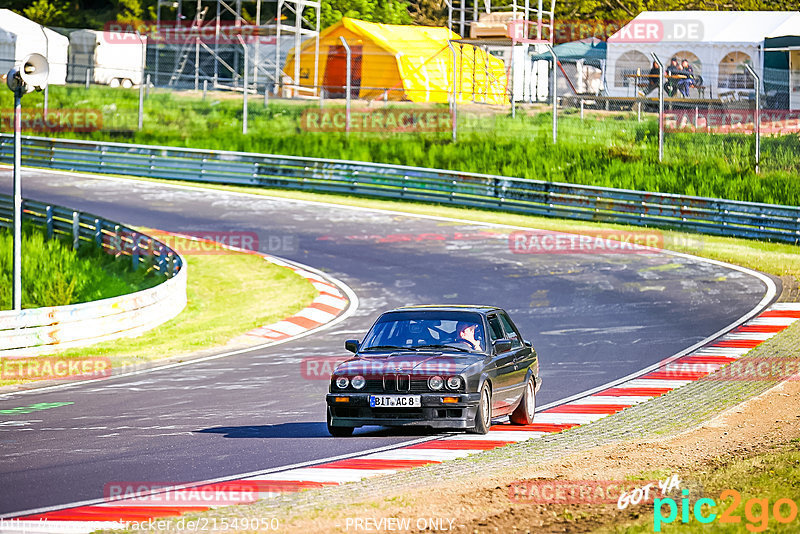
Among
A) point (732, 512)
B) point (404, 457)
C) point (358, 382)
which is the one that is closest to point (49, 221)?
point (358, 382)

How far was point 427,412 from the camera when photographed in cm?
1055

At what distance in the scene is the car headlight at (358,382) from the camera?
10648 mm

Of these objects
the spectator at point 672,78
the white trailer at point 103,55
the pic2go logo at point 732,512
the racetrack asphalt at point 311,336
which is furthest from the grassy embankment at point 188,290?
the white trailer at point 103,55

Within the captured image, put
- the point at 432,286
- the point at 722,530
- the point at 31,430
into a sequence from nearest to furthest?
the point at 722,530
the point at 31,430
the point at 432,286

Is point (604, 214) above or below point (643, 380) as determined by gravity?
above

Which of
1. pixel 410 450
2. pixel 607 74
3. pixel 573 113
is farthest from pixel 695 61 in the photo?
pixel 410 450

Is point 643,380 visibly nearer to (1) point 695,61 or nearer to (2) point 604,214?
(2) point 604,214

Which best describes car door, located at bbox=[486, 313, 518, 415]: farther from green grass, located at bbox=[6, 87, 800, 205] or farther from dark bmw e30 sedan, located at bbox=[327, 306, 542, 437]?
green grass, located at bbox=[6, 87, 800, 205]

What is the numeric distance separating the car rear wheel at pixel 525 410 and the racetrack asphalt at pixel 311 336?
4.30 feet

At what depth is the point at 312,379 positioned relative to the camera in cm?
1465

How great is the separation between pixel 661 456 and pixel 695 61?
1430 inches

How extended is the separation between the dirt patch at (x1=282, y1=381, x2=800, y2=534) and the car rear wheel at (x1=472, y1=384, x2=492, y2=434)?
1168 mm

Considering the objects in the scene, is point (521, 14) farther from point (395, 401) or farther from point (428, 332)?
point (395, 401)

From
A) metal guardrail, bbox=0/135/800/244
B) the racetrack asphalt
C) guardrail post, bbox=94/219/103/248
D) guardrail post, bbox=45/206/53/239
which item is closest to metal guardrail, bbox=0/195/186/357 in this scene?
guardrail post, bbox=94/219/103/248
